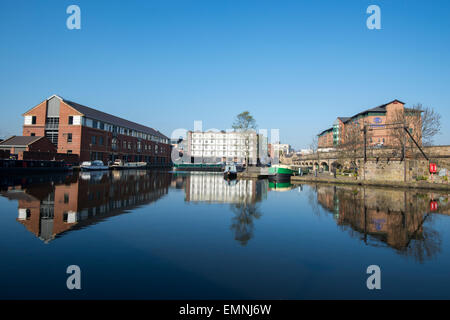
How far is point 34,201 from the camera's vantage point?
13.5 meters

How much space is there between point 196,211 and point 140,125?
271ft

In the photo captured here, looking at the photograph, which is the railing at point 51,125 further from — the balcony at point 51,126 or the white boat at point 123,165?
the white boat at point 123,165

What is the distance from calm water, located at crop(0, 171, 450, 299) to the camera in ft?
15.4

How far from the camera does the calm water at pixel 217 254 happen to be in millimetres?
4695

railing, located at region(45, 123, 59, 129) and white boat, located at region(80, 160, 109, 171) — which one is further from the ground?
railing, located at region(45, 123, 59, 129)

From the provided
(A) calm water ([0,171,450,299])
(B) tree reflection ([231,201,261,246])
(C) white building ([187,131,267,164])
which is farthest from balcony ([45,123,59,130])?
(C) white building ([187,131,267,164])

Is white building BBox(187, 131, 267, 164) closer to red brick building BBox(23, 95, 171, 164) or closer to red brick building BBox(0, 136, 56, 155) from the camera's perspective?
red brick building BBox(23, 95, 171, 164)

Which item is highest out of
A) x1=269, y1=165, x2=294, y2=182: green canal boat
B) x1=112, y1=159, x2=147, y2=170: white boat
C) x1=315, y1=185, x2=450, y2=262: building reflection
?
x1=112, y1=159, x2=147, y2=170: white boat

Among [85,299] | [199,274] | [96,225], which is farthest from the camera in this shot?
[96,225]

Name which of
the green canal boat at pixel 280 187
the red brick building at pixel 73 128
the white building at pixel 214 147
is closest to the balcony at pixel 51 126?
the red brick building at pixel 73 128

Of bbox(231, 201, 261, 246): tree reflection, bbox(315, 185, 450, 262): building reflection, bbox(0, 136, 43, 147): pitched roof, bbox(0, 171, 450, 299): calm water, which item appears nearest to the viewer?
bbox(0, 171, 450, 299): calm water

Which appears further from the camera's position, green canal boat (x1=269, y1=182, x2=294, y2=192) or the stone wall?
the stone wall
